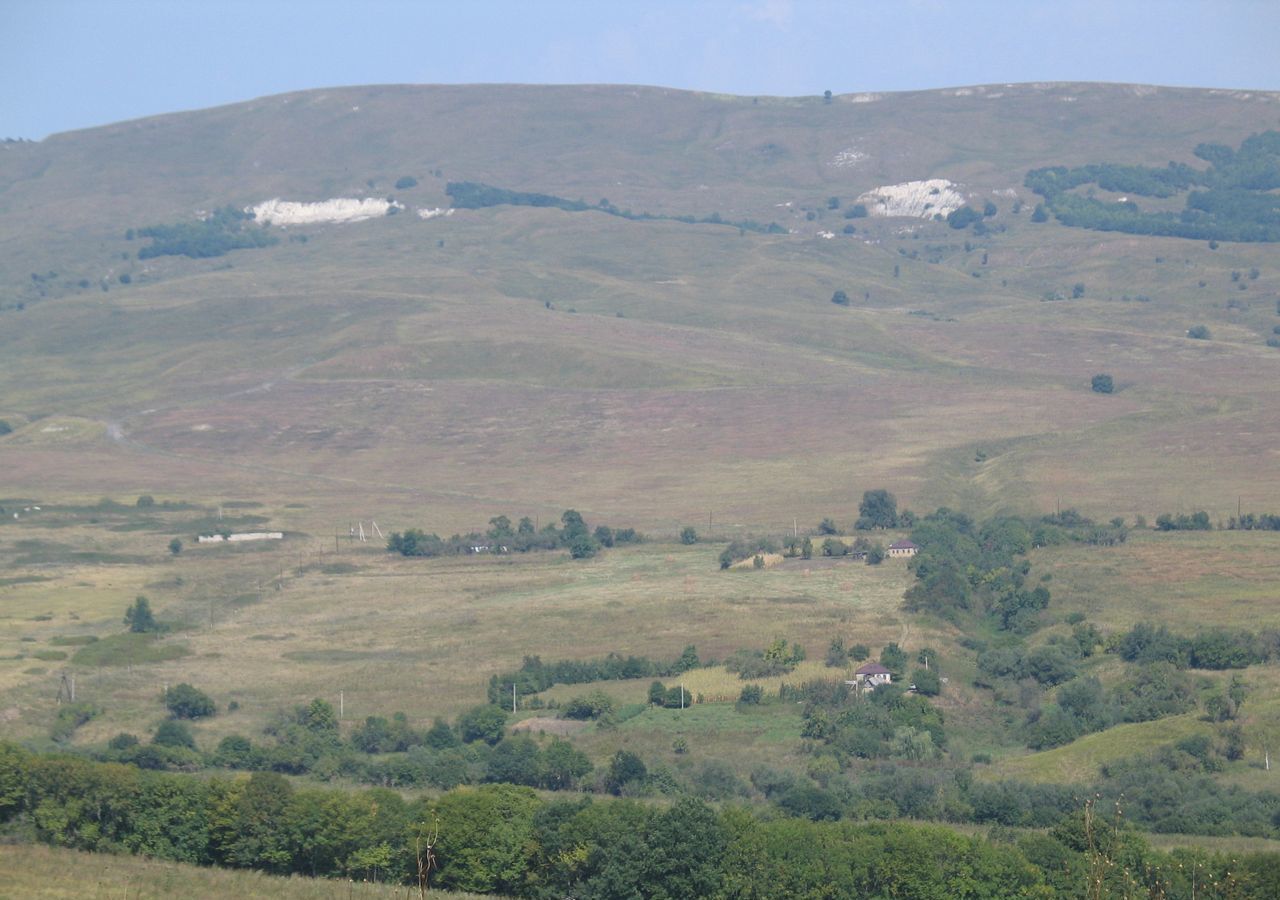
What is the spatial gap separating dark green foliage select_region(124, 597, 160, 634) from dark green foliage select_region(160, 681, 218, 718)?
18.7 meters

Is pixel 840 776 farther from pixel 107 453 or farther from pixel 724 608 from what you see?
pixel 107 453

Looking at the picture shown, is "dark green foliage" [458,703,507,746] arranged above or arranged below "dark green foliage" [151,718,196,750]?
below

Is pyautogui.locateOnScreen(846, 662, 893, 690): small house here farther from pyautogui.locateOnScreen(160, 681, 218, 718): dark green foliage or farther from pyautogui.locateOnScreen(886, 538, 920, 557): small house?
pyautogui.locateOnScreen(886, 538, 920, 557): small house

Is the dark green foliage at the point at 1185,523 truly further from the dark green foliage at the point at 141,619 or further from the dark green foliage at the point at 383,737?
the dark green foliage at the point at 141,619

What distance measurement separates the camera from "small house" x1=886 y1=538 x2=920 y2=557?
116m

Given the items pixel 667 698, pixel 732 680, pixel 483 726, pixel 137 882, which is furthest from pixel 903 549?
pixel 137 882

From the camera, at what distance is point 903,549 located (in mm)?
117500

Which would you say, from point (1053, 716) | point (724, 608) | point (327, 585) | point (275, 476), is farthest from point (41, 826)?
point (275, 476)

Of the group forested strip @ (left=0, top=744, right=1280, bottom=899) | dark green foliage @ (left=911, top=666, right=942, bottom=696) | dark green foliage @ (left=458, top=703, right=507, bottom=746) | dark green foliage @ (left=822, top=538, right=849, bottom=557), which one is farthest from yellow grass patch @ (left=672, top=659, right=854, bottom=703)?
dark green foliage @ (left=822, top=538, right=849, bottom=557)

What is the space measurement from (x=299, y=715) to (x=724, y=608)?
95.2ft

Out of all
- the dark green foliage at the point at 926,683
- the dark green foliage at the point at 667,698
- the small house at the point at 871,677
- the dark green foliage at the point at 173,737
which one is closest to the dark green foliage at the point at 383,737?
the dark green foliage at the point at 173,737

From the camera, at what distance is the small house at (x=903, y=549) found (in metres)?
116

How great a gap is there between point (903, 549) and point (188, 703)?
52720 millimetres

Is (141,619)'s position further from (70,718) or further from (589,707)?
(589,707)
